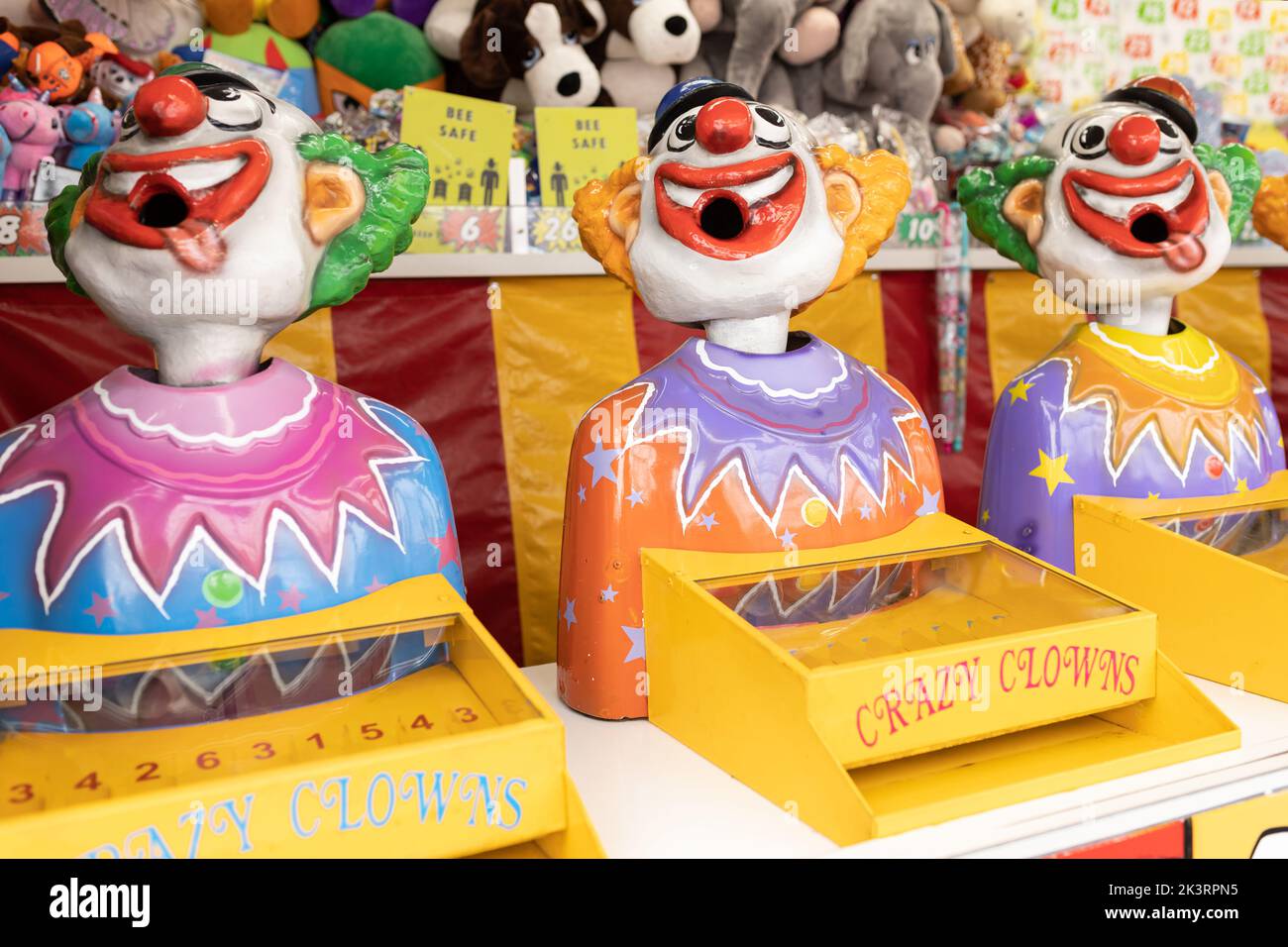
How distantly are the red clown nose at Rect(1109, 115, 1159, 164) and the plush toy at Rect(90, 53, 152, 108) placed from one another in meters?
1.70

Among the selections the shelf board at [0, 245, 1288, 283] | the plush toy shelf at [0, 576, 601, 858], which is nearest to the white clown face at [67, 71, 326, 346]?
the plush toy shelf at [0, 576, 601, 858]

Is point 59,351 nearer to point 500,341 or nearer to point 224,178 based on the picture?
point 500,341

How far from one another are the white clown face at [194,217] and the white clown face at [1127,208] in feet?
3.16

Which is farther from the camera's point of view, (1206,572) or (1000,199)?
(1000,199)

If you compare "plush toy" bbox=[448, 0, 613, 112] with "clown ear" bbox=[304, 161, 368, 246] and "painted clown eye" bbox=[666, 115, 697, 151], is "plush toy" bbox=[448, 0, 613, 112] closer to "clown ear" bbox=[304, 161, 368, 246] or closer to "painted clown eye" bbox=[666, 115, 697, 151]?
"painted clown eye" bbox=[666, 115, 697, 151]

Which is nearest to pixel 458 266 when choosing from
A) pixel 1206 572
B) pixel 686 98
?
pixel 686 98

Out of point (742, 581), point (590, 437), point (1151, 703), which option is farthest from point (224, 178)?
point (1151, 703)

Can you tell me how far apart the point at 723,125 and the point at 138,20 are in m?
1.59

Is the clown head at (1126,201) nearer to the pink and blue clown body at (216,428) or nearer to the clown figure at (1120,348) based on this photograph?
the clown figure at (1120,348)

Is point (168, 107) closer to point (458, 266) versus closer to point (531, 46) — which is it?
point (458, 266)

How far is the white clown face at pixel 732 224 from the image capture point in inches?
50.5

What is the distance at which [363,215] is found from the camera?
1233 millimetres

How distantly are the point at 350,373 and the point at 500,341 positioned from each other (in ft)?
0.89

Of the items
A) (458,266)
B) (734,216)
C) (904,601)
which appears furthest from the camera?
(458,266)
